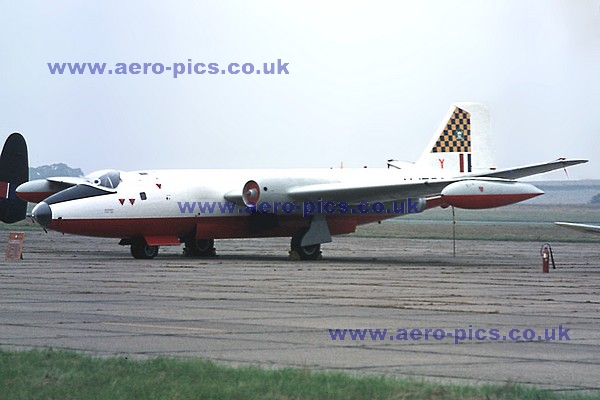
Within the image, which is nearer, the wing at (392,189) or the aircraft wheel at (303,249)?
the wing at (392,189)

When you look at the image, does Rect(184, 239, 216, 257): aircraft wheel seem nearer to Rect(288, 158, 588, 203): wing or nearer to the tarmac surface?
the tarmac surface

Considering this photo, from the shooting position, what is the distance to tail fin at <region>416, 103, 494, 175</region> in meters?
40.1

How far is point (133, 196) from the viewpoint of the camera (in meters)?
34.7

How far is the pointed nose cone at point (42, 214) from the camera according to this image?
32.9 metres

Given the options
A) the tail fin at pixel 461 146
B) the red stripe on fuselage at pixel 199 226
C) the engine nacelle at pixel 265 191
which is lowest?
the red stripe on fuselage at pixel 199 226

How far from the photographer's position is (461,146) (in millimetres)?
40344

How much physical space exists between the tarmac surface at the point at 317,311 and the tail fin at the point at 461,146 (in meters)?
4.59

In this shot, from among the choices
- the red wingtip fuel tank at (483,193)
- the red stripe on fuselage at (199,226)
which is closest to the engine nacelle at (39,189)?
the red stripe on fuselage at (199,226)

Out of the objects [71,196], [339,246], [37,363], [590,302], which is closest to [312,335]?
[37,363]

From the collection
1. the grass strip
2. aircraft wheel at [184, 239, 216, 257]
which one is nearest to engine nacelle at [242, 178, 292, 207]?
aircraft wheel at [184, 239, 216, 257]

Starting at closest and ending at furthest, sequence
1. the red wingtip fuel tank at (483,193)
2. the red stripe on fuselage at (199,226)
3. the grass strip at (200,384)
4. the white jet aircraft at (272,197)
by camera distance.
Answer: the grass strip at (200,384) < the red wingtip fuel tank at (483,193) < the white jet aircraft at (272,197) < the red stripe on fuselage at (199,226)

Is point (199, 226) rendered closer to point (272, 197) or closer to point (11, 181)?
point (272, 197)

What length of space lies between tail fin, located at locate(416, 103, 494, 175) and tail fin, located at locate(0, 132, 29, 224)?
53.1ft

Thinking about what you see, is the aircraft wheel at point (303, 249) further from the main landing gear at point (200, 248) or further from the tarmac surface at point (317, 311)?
the main landing gear at point (200, 248)
